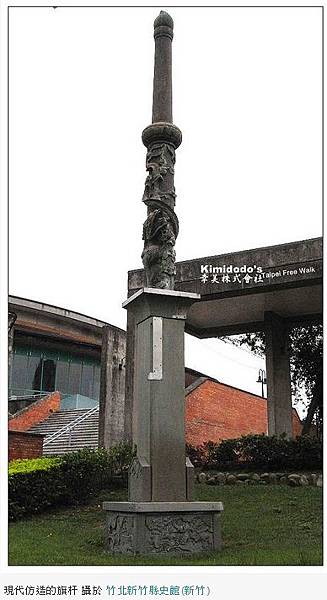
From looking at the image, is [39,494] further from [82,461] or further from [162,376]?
[162,376]

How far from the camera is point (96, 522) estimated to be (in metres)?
11.1

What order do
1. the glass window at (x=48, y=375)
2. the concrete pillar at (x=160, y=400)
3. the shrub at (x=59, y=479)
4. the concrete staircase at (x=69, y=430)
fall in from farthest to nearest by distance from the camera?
1. the glass window at (x=48, y=375)
2. the concrete staircase at (x=69, y=430)
3. the shrub at (x=59, y=479)
4. the concrete pillar at (x=160, y=400)

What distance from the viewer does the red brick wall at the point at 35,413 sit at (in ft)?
73.5

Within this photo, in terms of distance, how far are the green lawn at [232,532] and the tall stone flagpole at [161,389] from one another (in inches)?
13.4

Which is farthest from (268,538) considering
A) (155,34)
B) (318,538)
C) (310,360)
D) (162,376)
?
(310,360)

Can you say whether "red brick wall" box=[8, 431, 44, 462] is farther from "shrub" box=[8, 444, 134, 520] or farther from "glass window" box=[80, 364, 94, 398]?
"glass window" box=[80, 364, 94, 398]

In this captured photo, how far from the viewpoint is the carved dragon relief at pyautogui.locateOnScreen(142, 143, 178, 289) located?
897 centimetres

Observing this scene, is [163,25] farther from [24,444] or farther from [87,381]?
[87,381]

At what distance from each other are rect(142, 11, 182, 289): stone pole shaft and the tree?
12190 millimetres

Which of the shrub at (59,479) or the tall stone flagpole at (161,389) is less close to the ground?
the tall stone flagpole at (161,389)

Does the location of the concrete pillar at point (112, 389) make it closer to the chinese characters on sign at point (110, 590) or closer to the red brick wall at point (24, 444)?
the red brick wall at point (24, 444)

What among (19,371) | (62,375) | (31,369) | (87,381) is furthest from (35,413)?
(87,381)

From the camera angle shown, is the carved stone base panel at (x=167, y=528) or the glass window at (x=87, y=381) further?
the glass window at (x=87, y=381)

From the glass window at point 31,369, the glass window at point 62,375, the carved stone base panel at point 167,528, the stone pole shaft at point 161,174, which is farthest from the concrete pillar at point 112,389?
the glass window at point 62,375
